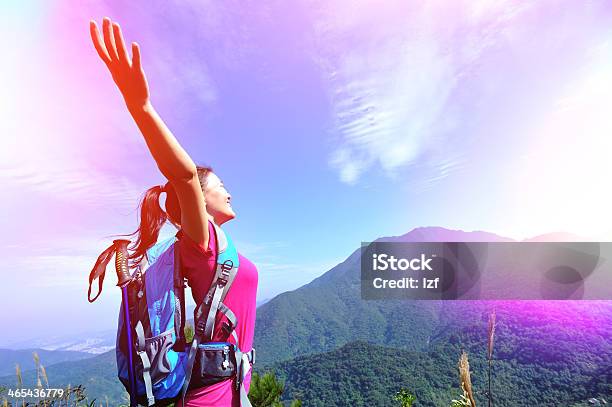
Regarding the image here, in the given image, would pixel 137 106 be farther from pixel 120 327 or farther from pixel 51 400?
pixel 51 400

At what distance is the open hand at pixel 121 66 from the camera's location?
3.32ft

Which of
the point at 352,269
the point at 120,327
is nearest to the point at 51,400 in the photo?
the point at 120,327

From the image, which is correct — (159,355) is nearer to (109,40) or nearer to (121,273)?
(121,273)

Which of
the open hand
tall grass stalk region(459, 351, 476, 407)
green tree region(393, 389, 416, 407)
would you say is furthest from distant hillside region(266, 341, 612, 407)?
the open hand

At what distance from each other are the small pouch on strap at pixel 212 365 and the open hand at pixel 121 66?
0.76 metres

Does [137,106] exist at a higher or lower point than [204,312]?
higher

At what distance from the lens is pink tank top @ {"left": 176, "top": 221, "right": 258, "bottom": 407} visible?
1.26 m

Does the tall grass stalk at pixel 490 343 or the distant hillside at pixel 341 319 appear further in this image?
the distant hillside at pixel 341 319

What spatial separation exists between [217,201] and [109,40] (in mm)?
647

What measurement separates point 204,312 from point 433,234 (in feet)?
527

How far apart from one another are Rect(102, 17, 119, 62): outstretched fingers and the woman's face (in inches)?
22.6

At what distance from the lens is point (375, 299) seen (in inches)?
5094

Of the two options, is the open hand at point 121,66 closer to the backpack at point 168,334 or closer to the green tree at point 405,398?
the backpack at point 168,334

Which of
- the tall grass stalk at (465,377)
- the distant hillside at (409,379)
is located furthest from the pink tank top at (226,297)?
the distant hillside at (409,379)
